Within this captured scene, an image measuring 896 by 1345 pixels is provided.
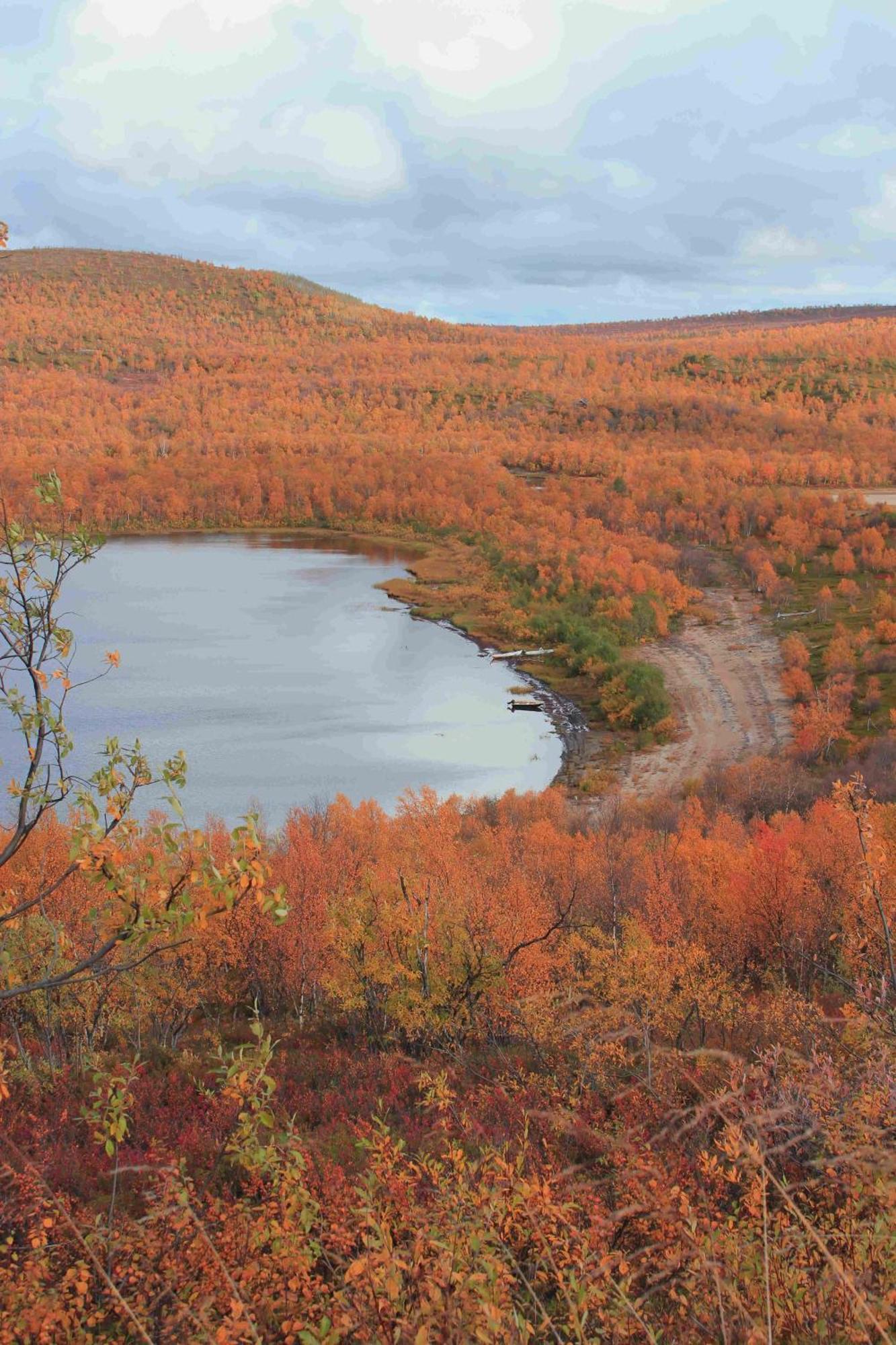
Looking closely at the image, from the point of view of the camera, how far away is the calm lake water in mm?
29656

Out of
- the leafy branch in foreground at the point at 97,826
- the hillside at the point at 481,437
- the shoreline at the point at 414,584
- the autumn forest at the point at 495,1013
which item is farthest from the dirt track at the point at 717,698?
the leafy branch in foreground at the point at 97,826

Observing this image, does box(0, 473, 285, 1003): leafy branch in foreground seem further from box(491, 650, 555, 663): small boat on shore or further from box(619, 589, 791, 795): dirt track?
box(491, 650, 555, 663): small boat on shore

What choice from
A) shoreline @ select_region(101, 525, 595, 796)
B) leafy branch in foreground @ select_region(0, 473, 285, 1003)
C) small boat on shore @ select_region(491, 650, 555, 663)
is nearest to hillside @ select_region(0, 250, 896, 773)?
shoreline @ select_region(101, 525, 595, 796)

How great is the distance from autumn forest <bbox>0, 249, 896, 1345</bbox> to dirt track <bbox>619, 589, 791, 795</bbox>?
0.90 ft

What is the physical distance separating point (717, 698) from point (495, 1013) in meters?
33.8

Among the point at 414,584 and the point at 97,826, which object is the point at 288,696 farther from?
the point at 97,826

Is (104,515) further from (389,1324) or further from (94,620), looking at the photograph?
(389,1324)

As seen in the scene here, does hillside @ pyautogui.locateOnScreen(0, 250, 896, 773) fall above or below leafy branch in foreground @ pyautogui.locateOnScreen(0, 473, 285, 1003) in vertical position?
above

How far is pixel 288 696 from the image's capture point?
125 ft

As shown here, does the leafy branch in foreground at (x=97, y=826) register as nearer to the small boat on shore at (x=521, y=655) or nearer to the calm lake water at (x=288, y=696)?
the calm lake water at (x=288, y=696)

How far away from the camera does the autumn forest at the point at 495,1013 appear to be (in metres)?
2.97

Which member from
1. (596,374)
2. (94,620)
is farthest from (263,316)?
(94,620)

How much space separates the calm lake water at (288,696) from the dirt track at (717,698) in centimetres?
398

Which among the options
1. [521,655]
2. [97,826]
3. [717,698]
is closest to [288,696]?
[521,655]
